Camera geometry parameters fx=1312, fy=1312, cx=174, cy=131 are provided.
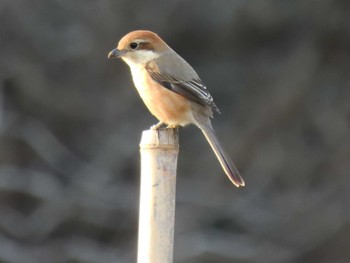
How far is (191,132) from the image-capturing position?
12.4 meters

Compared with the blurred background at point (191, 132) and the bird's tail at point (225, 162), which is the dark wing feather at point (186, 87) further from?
the blurred background at point (191, 132)

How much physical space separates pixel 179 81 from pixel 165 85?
7cm

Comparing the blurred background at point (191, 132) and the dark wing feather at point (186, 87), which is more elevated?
the blurred background at point (191, 132)

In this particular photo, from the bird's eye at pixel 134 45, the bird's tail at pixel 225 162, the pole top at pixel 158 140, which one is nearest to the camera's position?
the pole top at pixel 158 140

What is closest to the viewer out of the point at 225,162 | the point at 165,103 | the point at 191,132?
the point at 225,162

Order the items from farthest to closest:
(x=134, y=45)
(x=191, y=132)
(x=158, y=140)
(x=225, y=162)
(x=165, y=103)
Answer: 1. (x=191, y=132)
2. (x=134, y=45)
3. (x=165, y=103)
4. (x=225, y=162)
5. (x=158, y=140)

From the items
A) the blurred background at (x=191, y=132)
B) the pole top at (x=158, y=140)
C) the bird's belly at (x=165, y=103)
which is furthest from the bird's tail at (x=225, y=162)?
the blurred background at (x=191, y=132)

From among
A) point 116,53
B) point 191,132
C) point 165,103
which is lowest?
point 165,103

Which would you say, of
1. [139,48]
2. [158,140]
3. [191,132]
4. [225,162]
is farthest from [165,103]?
[191,132]

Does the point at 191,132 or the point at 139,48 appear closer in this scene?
the point at 139,48

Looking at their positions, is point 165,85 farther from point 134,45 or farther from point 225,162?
point 225,162

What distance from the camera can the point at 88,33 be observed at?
39.0ft

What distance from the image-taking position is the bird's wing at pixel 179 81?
6.48 meters

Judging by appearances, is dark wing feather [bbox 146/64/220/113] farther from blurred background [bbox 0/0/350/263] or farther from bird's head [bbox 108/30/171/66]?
blurred background [bbox 0/0/350/263]
